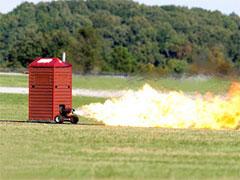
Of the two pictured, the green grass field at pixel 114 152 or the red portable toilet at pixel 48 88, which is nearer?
the green grass field at pixel 114 152

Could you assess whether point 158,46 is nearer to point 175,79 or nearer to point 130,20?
point 130,20

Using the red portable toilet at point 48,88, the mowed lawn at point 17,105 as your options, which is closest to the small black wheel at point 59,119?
the red portable toilet at point 48,88

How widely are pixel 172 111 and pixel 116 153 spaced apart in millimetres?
8794

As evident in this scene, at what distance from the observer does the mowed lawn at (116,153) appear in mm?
17969

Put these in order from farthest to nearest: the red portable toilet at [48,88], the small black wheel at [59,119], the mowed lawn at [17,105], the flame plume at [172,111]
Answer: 1. the mowed lawn at [17,105]
2. the red portable toilet at [48,88]
3. the small black wheel at [59,119]
4. the flame plume at [172,111]

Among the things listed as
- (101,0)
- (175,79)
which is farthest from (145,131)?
(101,0)

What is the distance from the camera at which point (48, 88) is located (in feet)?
104

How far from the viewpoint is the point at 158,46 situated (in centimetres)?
13100

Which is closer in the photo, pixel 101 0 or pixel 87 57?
pixel 87 57

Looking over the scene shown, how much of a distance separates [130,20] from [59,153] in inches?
5495

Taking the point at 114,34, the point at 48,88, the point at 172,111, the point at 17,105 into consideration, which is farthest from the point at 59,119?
the point at 114,34

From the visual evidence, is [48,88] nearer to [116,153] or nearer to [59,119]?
[59,119]

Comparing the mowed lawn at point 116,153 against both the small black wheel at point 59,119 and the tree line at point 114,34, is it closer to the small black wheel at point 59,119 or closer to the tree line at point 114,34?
the small black wheel at point 59,119

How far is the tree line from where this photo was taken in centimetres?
10450
